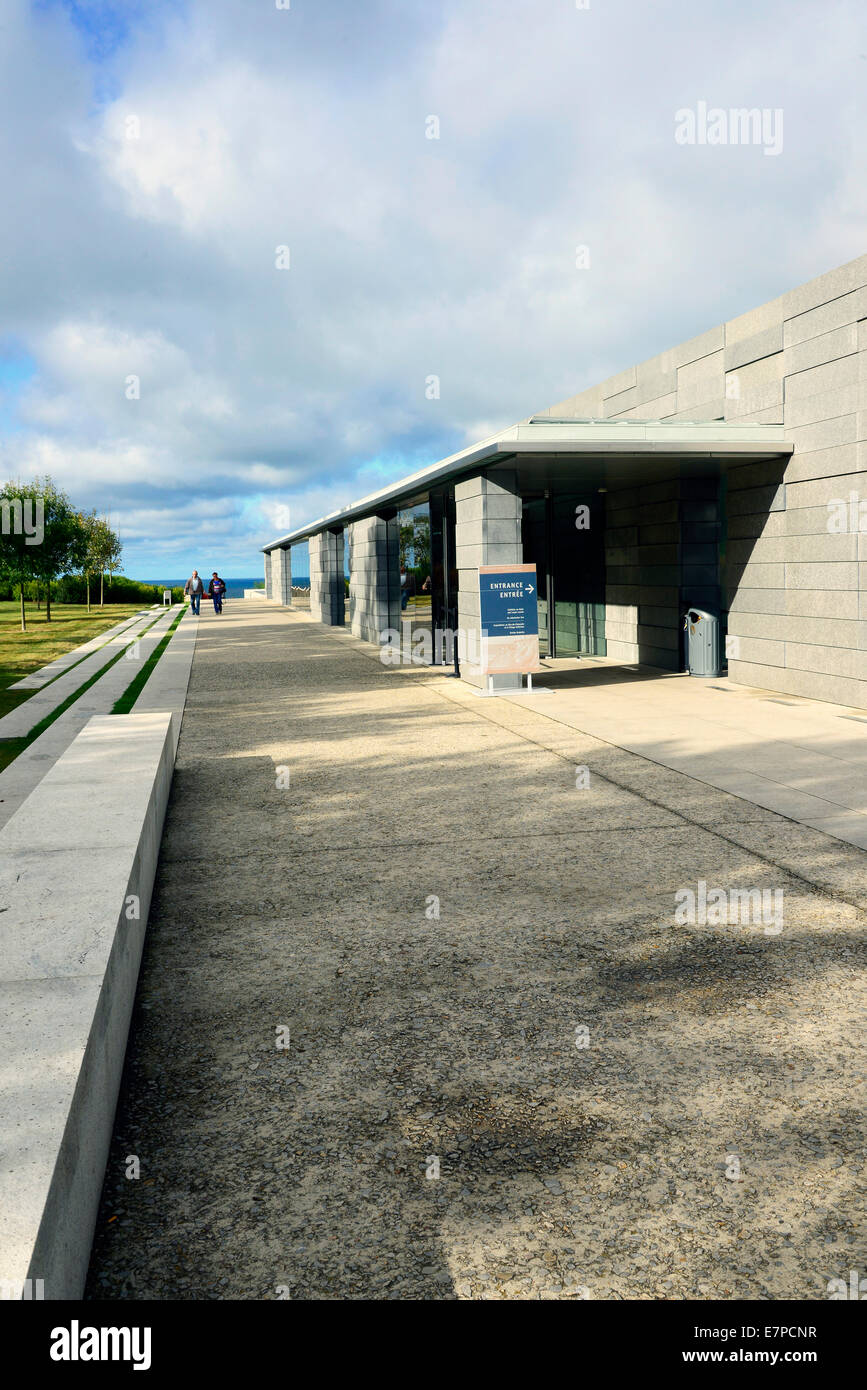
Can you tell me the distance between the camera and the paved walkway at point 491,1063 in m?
2.95

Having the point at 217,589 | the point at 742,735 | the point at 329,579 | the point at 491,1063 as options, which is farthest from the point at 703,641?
the point at 217,589

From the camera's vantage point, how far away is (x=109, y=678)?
18.2 m

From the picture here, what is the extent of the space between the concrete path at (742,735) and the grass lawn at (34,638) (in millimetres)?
8530

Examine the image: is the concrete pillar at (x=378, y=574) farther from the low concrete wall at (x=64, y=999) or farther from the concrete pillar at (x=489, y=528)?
the low concrete wall at (x=64, y=999)

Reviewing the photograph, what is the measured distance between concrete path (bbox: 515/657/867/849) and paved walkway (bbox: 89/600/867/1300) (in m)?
0.61

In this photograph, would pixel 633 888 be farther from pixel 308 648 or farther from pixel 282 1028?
pixel 308 648

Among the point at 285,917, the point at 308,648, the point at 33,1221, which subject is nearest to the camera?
the point at 33,1221

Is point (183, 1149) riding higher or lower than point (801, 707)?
lower

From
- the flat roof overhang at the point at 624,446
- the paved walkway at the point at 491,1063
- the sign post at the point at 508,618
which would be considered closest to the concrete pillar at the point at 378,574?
the flat roof overhang at the point at 624,446

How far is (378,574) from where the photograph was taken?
2441cm

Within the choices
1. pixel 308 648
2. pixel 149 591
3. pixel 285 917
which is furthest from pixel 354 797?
pixel 149 591

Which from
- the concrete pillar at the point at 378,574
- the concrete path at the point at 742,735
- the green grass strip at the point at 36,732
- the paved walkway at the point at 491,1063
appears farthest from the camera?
the concrete pillar at the point at 378,574

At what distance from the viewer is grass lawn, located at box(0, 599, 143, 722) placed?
61.6 ft

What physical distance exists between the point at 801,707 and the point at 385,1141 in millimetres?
10910
